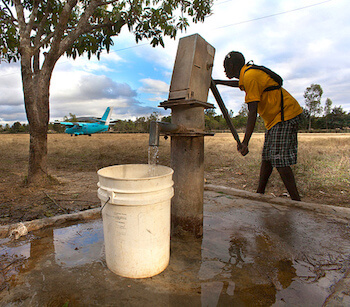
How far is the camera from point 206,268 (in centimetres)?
165

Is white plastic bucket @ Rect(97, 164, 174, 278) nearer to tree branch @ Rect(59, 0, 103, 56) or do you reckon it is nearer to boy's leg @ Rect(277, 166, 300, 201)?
boy's leg @ Rect(277, 166, 300, 201)

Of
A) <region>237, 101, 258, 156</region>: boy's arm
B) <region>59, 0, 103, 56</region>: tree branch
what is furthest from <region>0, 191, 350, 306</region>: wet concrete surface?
<region>59, 0, 103, 56</region>: tree branch

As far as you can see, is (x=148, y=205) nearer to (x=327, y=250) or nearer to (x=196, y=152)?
(x=196, y=152)

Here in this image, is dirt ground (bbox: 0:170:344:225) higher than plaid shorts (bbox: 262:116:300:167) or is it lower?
lower

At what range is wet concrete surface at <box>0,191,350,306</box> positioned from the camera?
134 cm

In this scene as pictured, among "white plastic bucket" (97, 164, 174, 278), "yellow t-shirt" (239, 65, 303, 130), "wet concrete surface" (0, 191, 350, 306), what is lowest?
"wet concrete surface" (0, 191, 350, 306)

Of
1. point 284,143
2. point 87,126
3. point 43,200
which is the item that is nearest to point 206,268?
point 284,143

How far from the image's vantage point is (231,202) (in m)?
3.06

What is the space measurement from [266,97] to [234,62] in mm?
519

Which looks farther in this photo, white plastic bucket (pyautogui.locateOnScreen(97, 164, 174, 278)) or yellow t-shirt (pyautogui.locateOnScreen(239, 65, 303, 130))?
yellow t-shirt (pyautogui.locateOnScreen(239, 65, 303, 130))

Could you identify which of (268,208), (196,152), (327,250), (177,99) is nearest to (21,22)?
(177,99)

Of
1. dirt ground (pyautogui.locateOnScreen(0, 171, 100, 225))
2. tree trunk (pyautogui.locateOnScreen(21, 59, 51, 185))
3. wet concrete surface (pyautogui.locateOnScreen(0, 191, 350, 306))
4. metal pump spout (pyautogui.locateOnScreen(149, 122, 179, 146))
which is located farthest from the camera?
tree trunk (pyautogui.locateOnScreen(21, 59, 51, 185))

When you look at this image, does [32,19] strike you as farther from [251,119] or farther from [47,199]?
[251,119]

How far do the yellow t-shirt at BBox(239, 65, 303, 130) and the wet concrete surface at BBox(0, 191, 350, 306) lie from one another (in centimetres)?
114
